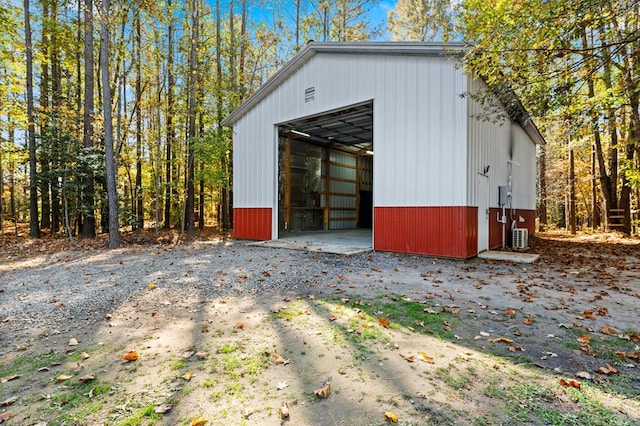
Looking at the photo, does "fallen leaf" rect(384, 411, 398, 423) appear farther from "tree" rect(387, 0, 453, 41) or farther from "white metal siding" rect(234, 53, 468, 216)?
"tree" rect(387, 0, 453, 41)

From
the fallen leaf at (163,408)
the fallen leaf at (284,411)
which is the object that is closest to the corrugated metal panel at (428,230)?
the fallen leaf at (284,411)

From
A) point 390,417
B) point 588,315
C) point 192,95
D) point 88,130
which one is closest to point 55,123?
point 88,130

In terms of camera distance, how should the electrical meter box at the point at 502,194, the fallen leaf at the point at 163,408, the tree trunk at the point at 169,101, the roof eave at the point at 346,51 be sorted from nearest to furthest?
1. the fallen leaf at the point at 163,408
2. the roof eave at the point at 346,51
3. the electrical meter box at the point at 502,194
4. the tree trunk at the point at 169,101

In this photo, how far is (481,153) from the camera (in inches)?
297

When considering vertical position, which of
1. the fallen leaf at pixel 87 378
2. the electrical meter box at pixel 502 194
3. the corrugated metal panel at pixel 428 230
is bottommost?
the fallen leaf at pixel 87 378

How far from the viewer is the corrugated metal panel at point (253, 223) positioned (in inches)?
413

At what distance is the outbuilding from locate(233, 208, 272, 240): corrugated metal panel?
0.04m

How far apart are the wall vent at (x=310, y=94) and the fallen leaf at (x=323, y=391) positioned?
28.1 ft

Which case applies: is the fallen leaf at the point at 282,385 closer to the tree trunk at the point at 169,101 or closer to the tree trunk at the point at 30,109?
the tree trunk at the point at 30,109

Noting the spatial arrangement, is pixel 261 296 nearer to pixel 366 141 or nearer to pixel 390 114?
pixel 390 114

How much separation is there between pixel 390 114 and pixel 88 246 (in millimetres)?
9535

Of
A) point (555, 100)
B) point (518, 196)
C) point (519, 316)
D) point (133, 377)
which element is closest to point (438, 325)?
point (519, 316)

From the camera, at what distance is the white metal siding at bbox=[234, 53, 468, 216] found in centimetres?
686

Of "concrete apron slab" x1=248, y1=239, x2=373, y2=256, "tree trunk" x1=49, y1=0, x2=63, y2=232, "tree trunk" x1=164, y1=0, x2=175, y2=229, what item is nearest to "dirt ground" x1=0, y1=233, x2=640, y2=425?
"concrete apron slab" x1=248, y1=239, x2=373, y2=256
